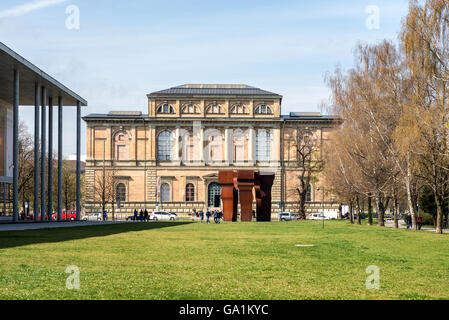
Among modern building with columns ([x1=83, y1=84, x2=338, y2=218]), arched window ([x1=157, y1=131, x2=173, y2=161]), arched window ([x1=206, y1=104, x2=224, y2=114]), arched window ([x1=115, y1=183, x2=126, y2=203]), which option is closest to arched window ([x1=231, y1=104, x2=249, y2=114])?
modern building with columns ([x1=83, y1=84, x2=338, y2=218])

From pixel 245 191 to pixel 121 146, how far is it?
36.0 metres

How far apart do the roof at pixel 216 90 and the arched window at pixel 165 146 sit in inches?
255

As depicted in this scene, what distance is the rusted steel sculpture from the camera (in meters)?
65.5

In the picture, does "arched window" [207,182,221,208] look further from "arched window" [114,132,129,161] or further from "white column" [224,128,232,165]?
"arched window" [114,132,129,161]

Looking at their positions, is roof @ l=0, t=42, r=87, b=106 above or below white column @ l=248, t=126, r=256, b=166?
above

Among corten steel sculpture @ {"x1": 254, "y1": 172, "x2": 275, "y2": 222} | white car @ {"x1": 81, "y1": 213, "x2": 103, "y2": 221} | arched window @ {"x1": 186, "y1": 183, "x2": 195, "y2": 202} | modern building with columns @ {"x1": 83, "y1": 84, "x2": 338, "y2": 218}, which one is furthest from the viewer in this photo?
arched window @ {"x1": 186, "y1": 183, "x2": 195, "y2": 202}

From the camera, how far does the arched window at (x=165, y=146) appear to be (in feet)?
316

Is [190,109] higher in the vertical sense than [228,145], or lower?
higher

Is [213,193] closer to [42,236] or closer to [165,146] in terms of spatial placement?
[165,146]

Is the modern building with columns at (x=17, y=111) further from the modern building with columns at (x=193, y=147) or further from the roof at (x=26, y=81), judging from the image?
the modern building with columns at (x=193, y=147)

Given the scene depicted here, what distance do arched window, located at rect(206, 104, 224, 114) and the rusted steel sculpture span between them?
97.1 feet

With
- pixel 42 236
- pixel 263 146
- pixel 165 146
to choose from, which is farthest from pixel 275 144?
pixel 42 236

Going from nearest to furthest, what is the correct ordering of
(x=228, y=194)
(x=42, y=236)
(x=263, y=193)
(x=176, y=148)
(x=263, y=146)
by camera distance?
1. (x=42, y=236)
2. (x=228, y=194)
3. (x=263, y=193)
4. (x=176, y=148)
5. (x=263, y=146)

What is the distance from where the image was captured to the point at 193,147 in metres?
96.6
